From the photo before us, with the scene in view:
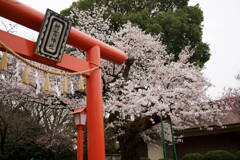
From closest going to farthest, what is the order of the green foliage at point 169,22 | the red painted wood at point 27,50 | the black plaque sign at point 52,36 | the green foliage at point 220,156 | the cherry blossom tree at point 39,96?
1. the red painted wood at point 27,50
2. the black plaque sign at point 52,36
3. the cherry blossom tree at point 39,96
4. the green foliage at point 169,22
5. the green foliage at point 220,156

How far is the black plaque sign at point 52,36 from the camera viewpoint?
342cm

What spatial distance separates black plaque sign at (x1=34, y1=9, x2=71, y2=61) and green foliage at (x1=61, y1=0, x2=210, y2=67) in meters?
7.93

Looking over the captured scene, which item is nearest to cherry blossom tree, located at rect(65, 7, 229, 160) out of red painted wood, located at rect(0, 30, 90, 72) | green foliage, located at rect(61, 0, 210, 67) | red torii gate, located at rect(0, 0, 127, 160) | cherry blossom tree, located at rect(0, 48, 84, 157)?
green foliage, located at rect(61, 0, 210, 67)

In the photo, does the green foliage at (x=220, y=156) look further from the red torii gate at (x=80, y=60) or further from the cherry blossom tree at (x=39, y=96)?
the red torii gate at (x=80, y=60)

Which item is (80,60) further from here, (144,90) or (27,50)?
(144,90)

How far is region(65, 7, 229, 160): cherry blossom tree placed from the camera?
7.98 metres

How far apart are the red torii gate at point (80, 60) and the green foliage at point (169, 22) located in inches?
289

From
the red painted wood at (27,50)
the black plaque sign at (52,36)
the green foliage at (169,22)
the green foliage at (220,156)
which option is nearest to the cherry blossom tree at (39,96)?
the red painted wood at (27,50)

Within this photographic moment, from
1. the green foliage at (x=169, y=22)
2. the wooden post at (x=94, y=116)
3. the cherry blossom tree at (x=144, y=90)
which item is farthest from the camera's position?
the green foliage at (x=169, y=22)

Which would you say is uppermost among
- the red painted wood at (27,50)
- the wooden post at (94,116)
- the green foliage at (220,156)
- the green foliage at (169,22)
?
the green foliage at (169,22)

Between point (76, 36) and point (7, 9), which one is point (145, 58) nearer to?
point (76, 36)

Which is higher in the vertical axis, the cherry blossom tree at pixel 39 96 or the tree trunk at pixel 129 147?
the cherry blossom tree at pixel 39 96

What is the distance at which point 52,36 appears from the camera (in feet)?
11.6

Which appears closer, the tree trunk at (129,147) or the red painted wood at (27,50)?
the red painted wood at (27,50)
